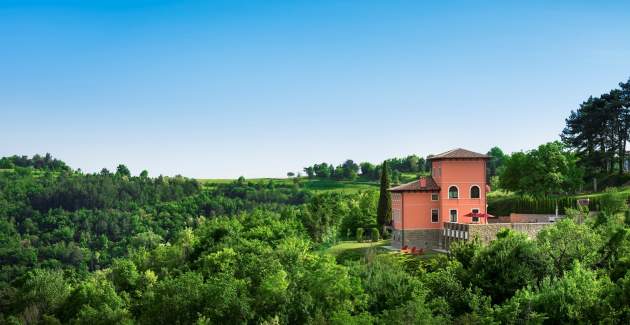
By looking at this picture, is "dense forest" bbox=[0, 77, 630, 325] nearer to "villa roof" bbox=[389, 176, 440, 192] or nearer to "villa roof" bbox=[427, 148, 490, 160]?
"villa roof" bbox=[389, 176, 440, 192]

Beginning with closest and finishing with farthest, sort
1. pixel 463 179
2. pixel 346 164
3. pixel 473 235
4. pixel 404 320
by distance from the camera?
1. pixel 404 320
2. pixel 473 235
3. pixel 463 179
4. pixel 346 164

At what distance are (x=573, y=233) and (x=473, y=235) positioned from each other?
10323mm

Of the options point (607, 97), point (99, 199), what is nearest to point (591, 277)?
point (607, 97)

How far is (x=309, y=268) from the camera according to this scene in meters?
49.8

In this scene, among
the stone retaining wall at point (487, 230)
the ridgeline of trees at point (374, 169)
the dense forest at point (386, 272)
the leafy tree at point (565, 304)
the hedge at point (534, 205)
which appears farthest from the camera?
the ridgeline of trees at point (374, 169)

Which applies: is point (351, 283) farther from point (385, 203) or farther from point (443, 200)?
point (385, 203)

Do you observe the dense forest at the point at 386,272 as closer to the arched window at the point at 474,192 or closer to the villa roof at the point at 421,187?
the villa roof at the point at 421,187

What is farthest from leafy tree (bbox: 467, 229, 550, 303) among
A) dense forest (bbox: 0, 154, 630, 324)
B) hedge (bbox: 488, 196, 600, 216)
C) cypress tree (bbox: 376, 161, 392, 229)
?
cypress tree (bbox: 376, 161, 392, 229)

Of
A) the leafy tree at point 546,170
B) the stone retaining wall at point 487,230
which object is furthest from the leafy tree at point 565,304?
the leafy tree at point 546,170

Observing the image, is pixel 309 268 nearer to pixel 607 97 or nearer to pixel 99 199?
pixel 607 97

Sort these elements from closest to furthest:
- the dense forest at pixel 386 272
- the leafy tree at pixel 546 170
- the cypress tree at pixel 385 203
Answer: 1. the dense forest at pixel 386 272
2. the leafy tree at pixel 546 170
3. the cypress tree at pixel 385 203

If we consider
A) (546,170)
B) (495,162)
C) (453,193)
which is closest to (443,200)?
(453,193)

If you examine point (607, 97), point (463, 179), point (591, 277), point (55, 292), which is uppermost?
point (607, 97)

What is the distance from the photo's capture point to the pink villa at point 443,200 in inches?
2336
